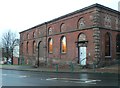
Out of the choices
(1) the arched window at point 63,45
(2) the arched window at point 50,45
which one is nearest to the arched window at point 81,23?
(1) the arched window at point 63,45

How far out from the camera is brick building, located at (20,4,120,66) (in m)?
29.5

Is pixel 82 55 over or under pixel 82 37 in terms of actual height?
under

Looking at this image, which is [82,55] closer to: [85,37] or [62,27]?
[85,37]

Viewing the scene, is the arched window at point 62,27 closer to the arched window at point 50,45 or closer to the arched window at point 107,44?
the arched window at point 50,45

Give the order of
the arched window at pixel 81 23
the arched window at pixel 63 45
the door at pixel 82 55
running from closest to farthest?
the door at pixel 82 55 → the arched window at pixel 81 23 → the arched window at pixel 63 45

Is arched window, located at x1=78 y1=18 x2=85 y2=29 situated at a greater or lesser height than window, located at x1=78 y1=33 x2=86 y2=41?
greater

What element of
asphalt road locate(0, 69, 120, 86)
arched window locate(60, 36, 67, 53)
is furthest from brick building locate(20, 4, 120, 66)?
asphalt road locate(0, 69, 120, 86)

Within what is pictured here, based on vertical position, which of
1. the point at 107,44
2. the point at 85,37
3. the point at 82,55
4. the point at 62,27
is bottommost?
the point at 82,55

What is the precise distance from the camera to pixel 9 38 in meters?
80.2

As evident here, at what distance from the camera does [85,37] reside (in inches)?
1222

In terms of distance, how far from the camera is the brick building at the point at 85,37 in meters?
29.5

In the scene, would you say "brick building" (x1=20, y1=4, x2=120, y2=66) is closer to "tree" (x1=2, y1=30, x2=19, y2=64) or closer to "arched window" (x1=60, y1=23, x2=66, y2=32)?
"arched window" (x1=60, y1=23, x2=66, y2=32)

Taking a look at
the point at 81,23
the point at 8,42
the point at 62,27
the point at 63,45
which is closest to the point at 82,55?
the point at 81,23

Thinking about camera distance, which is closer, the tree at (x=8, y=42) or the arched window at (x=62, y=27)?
the arched window at (x=62, y=27)
